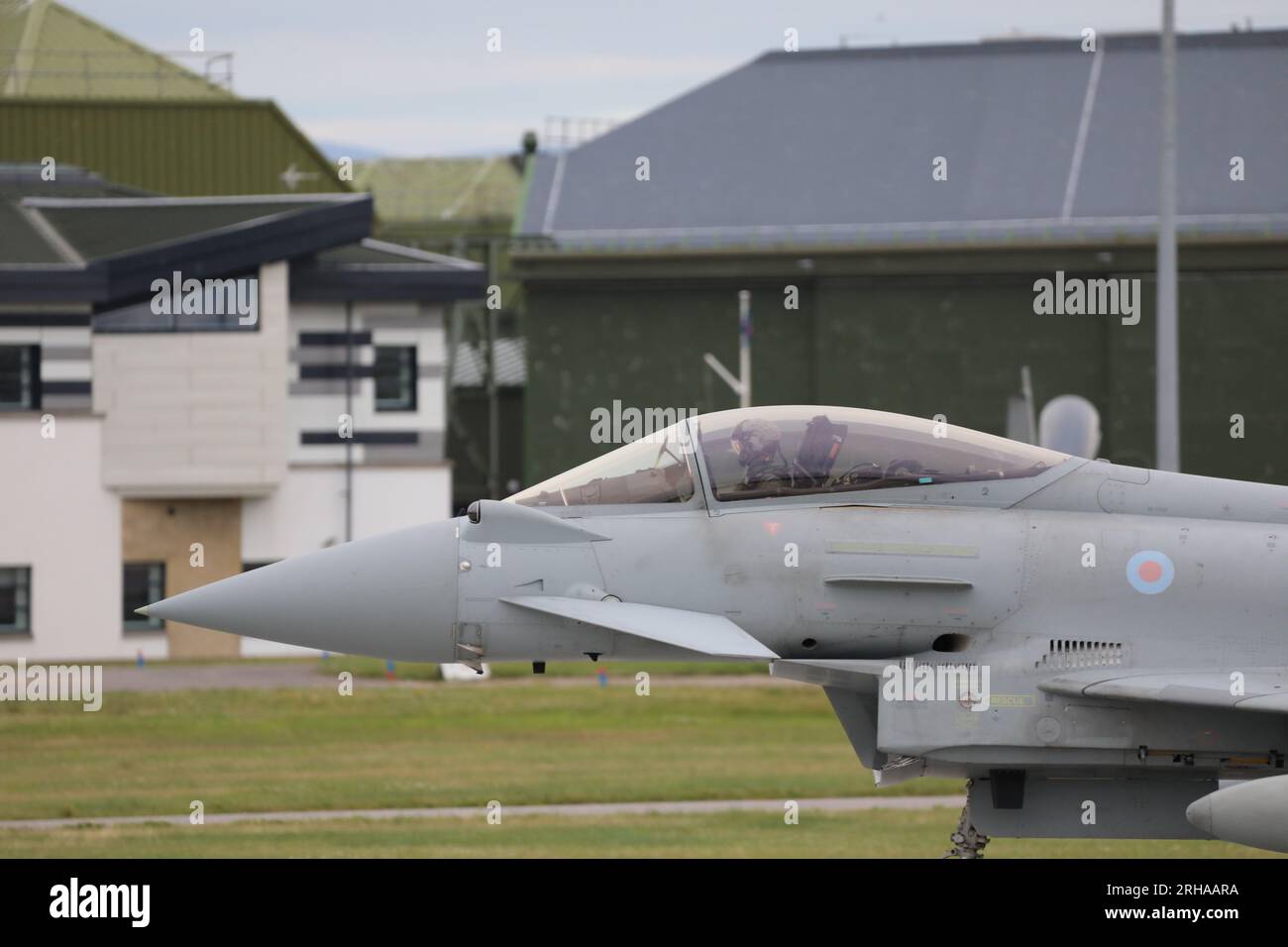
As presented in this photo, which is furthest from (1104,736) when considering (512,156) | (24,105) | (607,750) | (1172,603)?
(512,156)

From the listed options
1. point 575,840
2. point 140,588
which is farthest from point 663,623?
point 140,588

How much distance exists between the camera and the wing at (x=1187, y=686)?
383 inches

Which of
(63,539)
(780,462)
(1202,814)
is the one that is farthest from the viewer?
(63,539)

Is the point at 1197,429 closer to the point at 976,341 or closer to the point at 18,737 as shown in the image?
the point at 976,341

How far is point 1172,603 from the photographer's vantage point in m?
10.3

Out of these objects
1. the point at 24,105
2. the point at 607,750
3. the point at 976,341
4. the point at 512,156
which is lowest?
the point at 607,750

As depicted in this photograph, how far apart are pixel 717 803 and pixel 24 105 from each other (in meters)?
36.3

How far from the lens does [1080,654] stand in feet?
33.5

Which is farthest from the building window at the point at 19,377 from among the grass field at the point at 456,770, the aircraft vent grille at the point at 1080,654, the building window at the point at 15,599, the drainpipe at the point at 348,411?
the aircraft vent grille at the point at 1080,654

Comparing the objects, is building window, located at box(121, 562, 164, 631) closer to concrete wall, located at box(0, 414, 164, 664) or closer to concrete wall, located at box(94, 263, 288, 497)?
concrete wall, located at box(0, 414, 164, 664)

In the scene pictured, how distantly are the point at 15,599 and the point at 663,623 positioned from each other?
32.4 meters

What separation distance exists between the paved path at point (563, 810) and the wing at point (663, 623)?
31.5ft

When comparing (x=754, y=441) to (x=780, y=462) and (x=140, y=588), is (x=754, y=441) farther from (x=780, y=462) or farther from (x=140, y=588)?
(x=140, y=588)

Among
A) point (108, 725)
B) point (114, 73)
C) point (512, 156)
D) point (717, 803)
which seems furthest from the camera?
point (512, 156)
